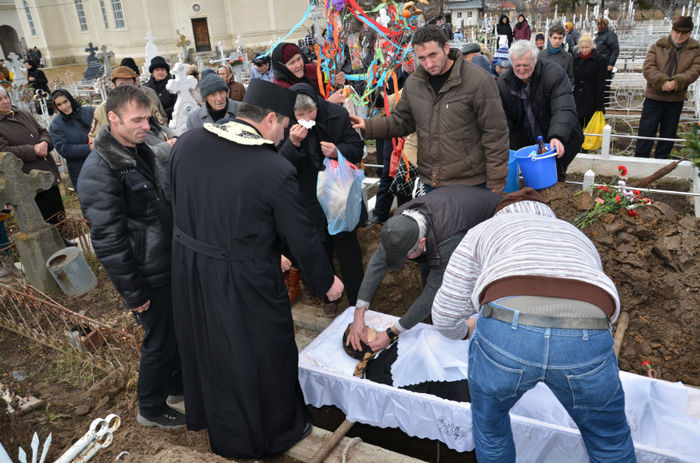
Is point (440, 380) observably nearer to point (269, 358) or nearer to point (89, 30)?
point (269, 358)

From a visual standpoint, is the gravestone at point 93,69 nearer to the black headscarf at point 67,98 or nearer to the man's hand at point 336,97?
the black headscarf at point 67,98

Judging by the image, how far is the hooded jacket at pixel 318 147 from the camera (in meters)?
3.66

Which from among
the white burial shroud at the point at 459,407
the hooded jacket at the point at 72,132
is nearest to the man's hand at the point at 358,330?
the white burial shroud at the point at 459,407

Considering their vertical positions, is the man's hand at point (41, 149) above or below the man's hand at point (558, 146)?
above

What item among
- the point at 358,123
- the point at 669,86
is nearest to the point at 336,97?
the point at 358,123

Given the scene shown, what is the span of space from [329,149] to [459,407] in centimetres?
198

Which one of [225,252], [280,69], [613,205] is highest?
[280,69]

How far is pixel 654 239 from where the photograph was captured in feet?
13.7

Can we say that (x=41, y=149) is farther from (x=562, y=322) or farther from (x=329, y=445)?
(x=562, y=322)

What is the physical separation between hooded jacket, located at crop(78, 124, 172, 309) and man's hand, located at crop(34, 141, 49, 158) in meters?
3.22

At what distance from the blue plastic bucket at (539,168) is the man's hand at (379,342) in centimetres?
202

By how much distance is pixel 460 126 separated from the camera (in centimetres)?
355

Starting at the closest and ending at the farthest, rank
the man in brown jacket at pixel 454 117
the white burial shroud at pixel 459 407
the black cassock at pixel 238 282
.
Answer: the black cassock at pixel 238 282 → the white burial shroud at pixel 459 407 → the man in brown jacket at pixel 454 117

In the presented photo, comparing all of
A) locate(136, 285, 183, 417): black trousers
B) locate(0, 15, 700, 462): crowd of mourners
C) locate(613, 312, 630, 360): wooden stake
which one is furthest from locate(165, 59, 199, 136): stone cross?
locate(613, 312, 630, 360): wooden stake
